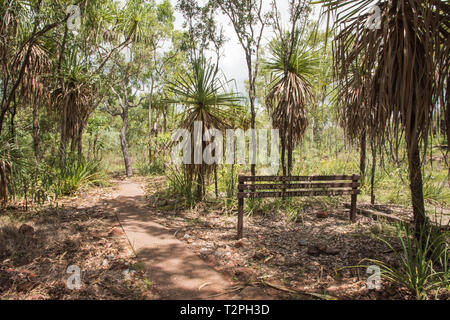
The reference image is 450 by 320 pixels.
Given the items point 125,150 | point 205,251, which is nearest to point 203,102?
point 205,251

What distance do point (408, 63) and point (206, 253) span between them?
8.75 ft

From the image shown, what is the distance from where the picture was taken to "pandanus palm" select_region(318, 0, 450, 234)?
6.19 ft

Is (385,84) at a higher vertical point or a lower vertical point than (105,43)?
lower

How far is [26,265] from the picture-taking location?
2.40 metres

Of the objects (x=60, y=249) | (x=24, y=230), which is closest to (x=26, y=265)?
(x=60, y=249)

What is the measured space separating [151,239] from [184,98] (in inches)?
98.4

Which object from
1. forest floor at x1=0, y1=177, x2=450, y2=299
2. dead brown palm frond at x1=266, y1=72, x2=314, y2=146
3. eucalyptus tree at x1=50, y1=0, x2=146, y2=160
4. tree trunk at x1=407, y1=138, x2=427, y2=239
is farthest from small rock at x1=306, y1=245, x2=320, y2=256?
eucalyptus tree at x1=50, y1=0, x2=146, y2=160

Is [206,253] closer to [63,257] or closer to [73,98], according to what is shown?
[63,257]

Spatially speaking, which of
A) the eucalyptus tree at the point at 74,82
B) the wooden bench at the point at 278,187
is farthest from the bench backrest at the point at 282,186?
the eucalyptus tree at the point at 74,82

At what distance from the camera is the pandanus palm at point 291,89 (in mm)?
4664

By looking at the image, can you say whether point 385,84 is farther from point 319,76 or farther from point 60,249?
point 60,249

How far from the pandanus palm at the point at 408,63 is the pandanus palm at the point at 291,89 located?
220 cm

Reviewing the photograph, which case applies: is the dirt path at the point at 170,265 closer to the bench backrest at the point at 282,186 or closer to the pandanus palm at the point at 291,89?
the bench backrest at the point at 282,186

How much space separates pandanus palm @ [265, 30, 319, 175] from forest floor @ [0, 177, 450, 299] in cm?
144
